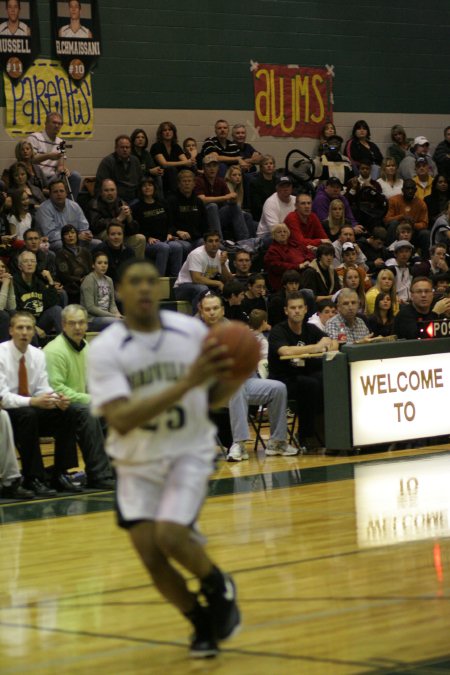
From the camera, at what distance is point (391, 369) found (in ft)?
38.0

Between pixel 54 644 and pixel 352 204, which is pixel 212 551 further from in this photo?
pixel 352 204

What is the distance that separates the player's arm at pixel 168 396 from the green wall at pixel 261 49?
1332cm

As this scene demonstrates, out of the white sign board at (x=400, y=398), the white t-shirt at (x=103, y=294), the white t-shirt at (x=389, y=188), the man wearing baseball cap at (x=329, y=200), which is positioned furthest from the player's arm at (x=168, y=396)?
the white t-shirt at (x=389, y=188)

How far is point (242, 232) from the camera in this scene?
56.0ft

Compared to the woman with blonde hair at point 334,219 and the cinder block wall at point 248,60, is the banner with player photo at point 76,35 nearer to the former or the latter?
the cinder block wall at point 248,60

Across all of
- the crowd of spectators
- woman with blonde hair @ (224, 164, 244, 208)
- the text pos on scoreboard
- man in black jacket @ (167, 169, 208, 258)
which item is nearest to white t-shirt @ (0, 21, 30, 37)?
the crowd of spectators

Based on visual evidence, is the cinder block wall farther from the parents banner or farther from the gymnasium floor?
the gymnasium floor

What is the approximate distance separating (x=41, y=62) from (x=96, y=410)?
42.8ft

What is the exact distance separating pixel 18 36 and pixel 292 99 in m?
4.87

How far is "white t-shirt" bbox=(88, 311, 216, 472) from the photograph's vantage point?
4.80 metres

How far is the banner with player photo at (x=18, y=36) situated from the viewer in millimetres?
16594

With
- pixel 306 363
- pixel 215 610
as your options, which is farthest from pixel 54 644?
pixel 306 363

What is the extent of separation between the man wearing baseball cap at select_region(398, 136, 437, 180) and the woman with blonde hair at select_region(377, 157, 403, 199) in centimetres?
49

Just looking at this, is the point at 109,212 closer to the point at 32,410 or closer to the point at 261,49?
the point at 261,49
